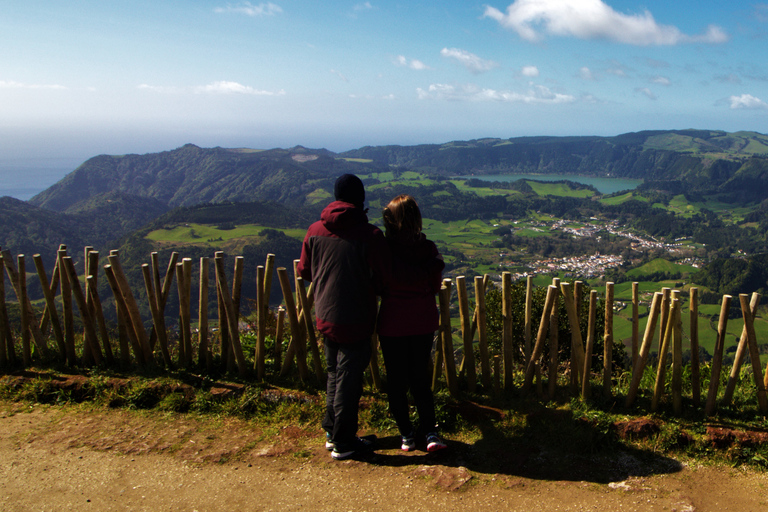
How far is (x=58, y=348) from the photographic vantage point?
562 cm

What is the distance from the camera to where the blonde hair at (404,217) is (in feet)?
11.1

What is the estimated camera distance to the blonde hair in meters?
3.38

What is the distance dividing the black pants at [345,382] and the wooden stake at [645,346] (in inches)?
95.7

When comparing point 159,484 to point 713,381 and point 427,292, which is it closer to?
point 427,292

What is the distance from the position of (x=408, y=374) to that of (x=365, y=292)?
81cm

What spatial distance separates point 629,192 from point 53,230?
159678mm

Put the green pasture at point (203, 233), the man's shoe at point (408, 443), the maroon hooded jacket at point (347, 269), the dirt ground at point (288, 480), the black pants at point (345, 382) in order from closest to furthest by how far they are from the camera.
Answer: the dirt ground at point (288, 480) < the maroon hooded jacket at point (347, 269) < the black pants at point (345, 382) < the man's shoe at point (408, 443) < the green pasture at point (203, 233)

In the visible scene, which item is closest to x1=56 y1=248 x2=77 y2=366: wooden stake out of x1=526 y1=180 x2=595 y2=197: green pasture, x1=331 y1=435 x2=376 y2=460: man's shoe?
x1=331 y1=435 x2=376 y2=460: man's shoe

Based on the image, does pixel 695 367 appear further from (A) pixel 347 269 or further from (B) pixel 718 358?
(A) pixel 347 269

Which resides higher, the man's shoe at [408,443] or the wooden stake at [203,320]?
the wooden stake at [203,320]

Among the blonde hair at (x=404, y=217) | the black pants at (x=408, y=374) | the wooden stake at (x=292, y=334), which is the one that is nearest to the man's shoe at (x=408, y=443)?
the black pants at (x=408, y=374)

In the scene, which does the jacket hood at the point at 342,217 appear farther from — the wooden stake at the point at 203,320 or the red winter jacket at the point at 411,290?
→ the wooden stake at the point at 203,320

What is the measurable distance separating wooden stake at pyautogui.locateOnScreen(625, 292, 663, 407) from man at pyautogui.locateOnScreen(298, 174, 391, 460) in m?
2.39

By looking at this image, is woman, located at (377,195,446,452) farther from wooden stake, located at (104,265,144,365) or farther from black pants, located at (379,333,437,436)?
wooden stake, located at (104,265,144,365)
